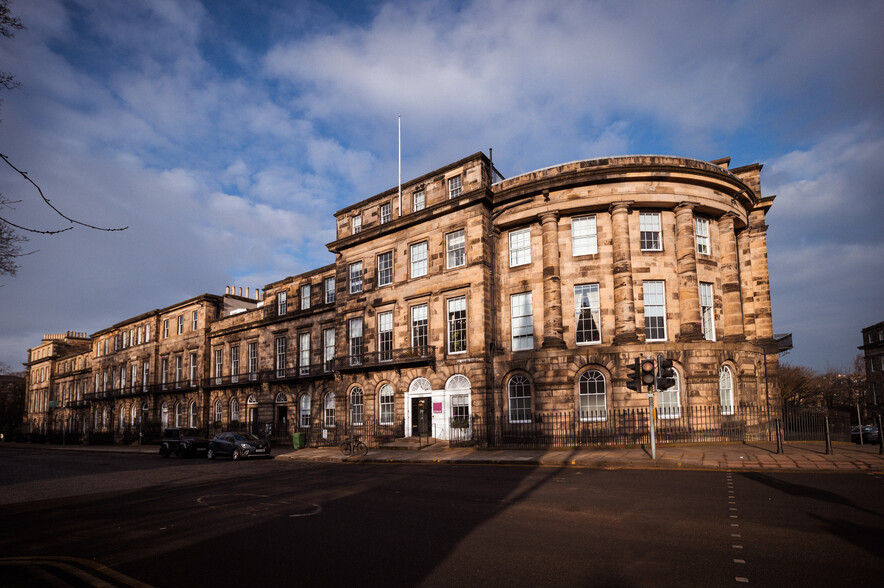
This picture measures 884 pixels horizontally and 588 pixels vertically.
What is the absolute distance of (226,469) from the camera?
20.8 metres

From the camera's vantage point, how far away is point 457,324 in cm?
2777

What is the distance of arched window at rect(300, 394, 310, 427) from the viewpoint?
122 feet

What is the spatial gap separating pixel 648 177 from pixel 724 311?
7582 mm

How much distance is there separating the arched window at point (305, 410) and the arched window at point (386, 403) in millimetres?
8980

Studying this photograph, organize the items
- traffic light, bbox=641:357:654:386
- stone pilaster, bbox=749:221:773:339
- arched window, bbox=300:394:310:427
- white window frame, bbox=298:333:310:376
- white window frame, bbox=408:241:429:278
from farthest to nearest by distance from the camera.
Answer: white window frame, bbox=298:333:310:376 < arched window, bbox=300:394:310:427 < white window frame, bbox=408:241:429:278 < stone pilaster, bbox=749:221:773:339 < traffic light, bbox=641:357:654:386

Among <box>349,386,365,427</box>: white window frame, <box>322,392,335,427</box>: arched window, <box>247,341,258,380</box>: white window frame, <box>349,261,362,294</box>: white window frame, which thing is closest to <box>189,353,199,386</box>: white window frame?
<box>247,341,258,380</box>: white window frame

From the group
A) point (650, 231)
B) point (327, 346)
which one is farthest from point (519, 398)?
point (327, 346)

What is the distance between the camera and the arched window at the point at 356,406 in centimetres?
3169

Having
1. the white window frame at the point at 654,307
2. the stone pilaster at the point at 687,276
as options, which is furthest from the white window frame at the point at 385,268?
the stone pilaster at the point at 687,276

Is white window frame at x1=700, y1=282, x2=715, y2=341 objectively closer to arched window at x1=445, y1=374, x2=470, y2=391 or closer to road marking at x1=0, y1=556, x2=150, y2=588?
arched window at x1=445, y1=374, x2=470, y2=391

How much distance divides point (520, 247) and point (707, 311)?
9447mm

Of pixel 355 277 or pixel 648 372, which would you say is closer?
pixel 648 372

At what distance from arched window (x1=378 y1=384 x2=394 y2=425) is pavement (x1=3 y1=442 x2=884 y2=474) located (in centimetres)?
445

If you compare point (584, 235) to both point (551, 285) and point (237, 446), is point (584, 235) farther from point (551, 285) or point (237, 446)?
point (237, 446)
